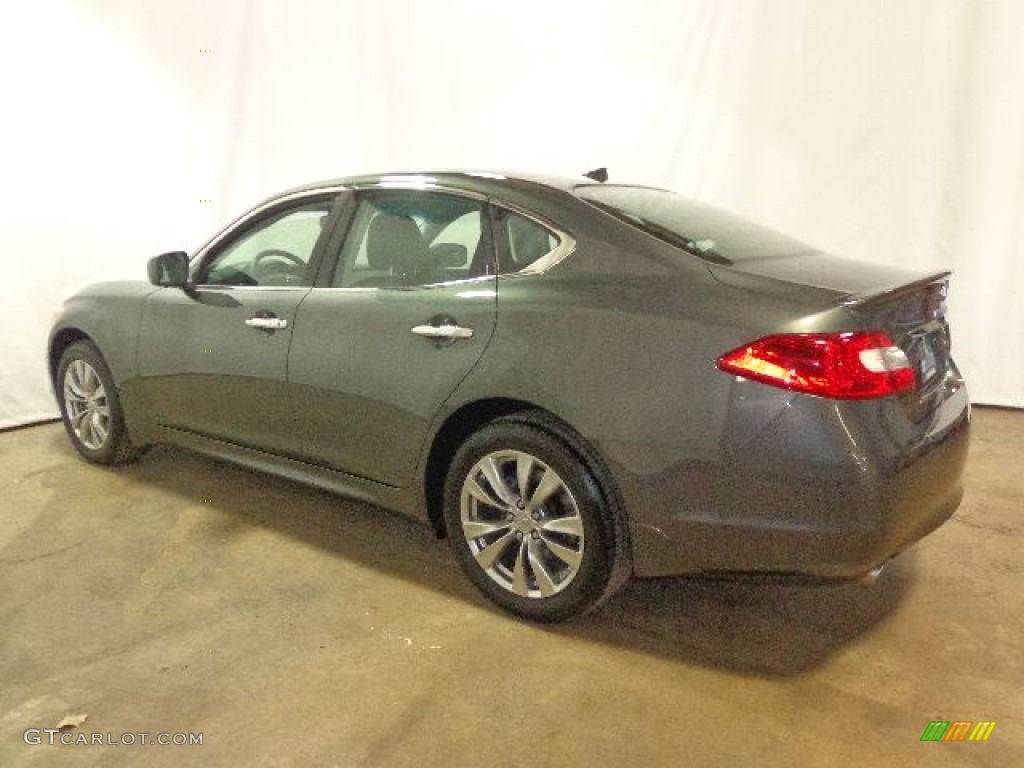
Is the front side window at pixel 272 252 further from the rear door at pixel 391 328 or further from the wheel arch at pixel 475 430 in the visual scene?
the wheel arch at pixel 475 430

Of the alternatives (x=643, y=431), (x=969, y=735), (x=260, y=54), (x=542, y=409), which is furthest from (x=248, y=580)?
(x=260, y=54)

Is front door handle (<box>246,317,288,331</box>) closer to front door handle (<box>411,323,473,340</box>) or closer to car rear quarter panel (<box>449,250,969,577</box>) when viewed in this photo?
front door handle (<box>411,323,473,340</box>)

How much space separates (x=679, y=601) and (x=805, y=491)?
83 cm

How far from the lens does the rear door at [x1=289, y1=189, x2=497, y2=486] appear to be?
267 centimetres

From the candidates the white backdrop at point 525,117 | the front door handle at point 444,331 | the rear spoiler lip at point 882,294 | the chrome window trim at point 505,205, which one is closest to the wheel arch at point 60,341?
the white backdrop at point 525,117

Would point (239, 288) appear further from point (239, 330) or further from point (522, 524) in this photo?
point (522, 524)

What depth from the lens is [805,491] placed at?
2.09 m

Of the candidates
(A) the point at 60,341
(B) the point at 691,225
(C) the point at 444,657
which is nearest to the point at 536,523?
(C) the point at 444,657

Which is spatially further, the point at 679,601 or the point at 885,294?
the point at 679,601

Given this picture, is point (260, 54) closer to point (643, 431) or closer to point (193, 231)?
point (193, 231)

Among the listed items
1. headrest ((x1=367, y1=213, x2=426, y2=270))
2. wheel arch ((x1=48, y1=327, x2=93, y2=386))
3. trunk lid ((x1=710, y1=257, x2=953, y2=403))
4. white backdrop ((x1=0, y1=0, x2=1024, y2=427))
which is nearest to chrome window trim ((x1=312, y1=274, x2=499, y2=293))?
headrest ((x1=367, y1=213, x2=426, y2=270))

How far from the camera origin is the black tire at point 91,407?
12.9ft

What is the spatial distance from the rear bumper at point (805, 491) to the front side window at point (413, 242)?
957mm

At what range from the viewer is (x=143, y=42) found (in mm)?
5008
